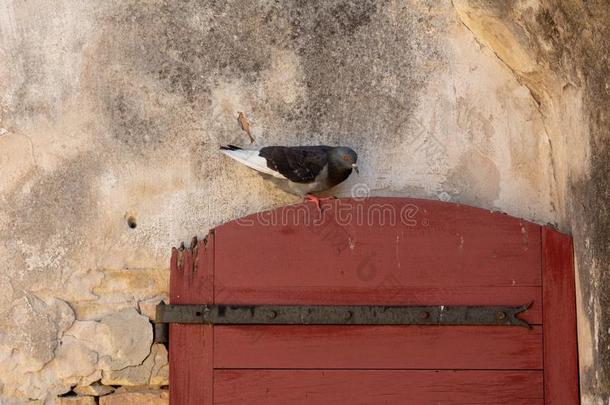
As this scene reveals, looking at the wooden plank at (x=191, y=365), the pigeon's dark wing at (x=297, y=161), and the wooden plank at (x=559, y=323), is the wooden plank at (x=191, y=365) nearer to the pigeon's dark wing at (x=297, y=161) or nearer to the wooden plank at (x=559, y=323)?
the pigeon's dark wing at (x=297, y=161)

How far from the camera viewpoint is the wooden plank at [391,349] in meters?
3.25

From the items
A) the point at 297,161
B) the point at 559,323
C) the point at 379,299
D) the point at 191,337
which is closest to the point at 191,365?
the point at 191,337

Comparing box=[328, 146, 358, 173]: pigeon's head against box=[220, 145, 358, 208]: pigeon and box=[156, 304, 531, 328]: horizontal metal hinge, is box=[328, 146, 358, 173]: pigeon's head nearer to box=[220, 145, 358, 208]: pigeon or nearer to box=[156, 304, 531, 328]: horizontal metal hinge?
box=[220, 145, 358, 208]: pigeon

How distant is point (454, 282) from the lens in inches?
130

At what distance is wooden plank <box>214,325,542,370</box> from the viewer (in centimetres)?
325

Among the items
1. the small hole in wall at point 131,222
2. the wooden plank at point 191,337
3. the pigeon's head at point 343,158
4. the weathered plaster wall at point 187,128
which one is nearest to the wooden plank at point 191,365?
the wooden plank at point 191,337

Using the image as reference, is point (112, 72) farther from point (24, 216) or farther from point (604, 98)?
point (604, 98)

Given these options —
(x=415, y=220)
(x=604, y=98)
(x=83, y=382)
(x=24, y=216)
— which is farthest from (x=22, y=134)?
(x=604, y=98)

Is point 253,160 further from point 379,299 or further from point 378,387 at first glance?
point 378,387

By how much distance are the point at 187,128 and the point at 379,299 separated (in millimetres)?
969

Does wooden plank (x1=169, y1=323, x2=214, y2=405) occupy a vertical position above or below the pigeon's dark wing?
below

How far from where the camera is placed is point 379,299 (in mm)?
3281

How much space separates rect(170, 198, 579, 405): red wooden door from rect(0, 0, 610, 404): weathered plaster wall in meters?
0.18

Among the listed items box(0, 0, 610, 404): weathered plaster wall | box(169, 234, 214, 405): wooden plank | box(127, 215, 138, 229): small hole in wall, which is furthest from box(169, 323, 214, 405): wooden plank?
box(127, 215, 138, 229): small hole in wall
